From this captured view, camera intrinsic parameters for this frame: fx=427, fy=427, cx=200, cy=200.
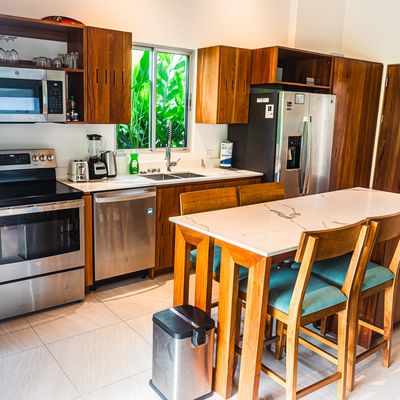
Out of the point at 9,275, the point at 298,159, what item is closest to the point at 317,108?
the point at 298,159

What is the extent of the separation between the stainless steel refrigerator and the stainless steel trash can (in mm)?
2484

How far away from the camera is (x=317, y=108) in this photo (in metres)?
4.63

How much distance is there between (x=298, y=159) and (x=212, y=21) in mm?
1732

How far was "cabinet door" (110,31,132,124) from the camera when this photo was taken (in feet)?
11.7

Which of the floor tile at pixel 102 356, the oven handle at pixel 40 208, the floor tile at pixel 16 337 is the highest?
the oven handle at pixel 40 208

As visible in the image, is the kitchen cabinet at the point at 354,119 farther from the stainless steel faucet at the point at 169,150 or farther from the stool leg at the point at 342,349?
the stool leg at the point at 342,349

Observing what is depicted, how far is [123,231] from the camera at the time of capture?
3580 mm

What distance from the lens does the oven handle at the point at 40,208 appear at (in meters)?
2.89

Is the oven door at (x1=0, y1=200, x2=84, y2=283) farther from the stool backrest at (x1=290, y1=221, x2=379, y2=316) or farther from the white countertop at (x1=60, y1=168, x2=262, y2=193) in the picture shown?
the stool backrest at (x1=290, y1=221, x2=379, y2=316)

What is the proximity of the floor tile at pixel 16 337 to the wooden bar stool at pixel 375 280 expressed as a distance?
6.17ft

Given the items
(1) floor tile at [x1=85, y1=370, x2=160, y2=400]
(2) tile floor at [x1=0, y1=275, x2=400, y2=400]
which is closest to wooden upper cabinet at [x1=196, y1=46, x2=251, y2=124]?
(2) tile floor at [x1=0, y1=275, x2=400, y2=400]

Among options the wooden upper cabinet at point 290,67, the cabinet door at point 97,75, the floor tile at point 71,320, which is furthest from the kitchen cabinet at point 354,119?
the floor tile at point 71,320

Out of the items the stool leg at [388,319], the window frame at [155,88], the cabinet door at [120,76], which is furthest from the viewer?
the window frame at [155,88]

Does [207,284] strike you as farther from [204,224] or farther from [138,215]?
[138,215]
